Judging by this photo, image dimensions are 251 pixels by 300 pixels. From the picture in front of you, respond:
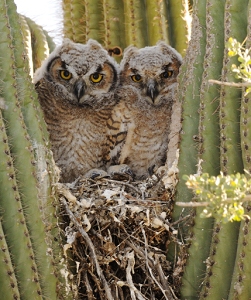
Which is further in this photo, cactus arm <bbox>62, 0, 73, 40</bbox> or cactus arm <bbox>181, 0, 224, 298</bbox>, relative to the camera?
cactus arm <bbox>62, 0, 73, 40</bbox>

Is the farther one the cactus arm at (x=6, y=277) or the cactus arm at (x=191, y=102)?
the cactus arm at (x=191, y=102)

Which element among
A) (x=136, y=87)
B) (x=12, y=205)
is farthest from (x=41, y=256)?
(x=136, y=87)

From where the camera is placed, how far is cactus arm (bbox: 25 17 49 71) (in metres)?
5.53

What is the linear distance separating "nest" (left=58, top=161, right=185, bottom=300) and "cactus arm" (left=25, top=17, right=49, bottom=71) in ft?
6.89

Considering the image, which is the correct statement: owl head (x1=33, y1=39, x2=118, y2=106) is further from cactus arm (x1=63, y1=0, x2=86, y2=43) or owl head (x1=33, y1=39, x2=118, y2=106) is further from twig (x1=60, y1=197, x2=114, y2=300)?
twig (x1=60, y1=197, x2=114, y2=300)

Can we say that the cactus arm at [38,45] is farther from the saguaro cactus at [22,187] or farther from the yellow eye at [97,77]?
the saguaro cactus at [22,187]

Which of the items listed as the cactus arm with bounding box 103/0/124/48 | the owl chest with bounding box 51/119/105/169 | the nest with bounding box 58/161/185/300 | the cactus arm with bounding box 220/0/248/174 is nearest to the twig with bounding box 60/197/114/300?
the nest with bounding box 58/161/185/300

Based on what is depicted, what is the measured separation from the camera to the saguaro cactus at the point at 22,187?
304 cm

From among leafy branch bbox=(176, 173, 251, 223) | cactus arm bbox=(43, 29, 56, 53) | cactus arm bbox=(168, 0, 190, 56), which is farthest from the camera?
cactus arm bbox=(43, 29, 56, 53)

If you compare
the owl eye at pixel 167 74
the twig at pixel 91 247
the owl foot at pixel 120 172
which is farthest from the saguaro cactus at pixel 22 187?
the owl eye at pixel 167 74

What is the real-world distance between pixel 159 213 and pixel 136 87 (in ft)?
4.72

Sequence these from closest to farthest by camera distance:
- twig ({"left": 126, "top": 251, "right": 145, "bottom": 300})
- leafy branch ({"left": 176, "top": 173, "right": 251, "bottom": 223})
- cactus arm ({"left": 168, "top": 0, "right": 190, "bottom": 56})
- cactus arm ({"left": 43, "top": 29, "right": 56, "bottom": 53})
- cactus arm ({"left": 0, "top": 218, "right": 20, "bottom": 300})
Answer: leafy branch ({"left": 176, "top": 173, "right": 251, "bottom": 223}) < cactus arm ({"left": 0, "top": 218, "right": 20, "bottom": 300}) < twig ({"left": 126, "top": 251, "right": 145, "bottom": 300}) < cactus arm ({"left": 168, "top": 0, "right": 190, "bottom": 56}) < cactus arm ({"left": 43, "top": 29, "right": 56, "bottom": 53})

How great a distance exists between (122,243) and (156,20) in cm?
206

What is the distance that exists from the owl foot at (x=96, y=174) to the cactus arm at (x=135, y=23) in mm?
1095
